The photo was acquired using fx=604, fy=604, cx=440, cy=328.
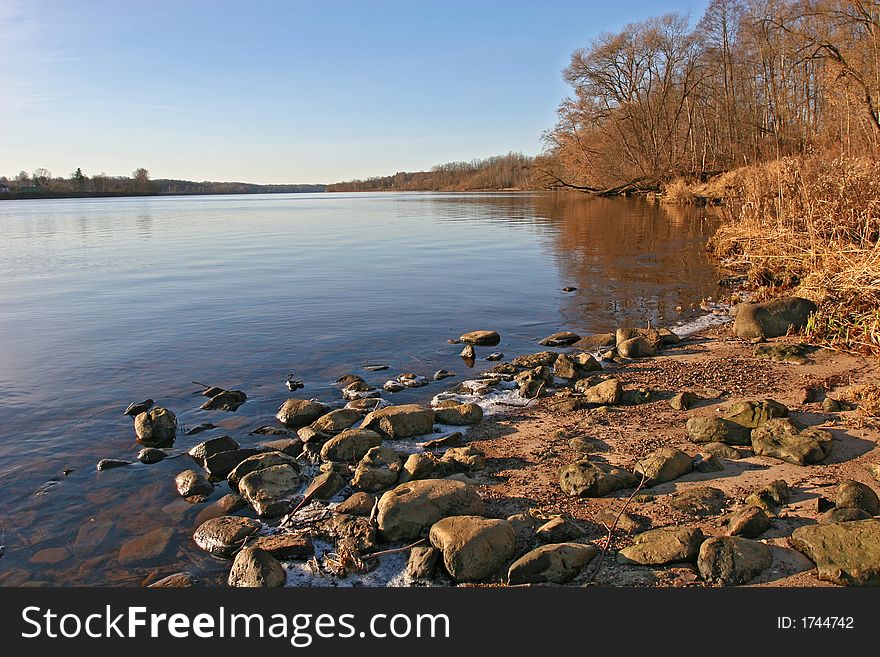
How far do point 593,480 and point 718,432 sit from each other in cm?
195

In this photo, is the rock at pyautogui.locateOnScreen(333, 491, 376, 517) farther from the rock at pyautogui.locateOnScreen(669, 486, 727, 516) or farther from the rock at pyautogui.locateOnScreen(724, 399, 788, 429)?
the rock at pyautogui.locateOnScreen(724, 399, 788, 429)

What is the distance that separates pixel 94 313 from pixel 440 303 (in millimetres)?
9208

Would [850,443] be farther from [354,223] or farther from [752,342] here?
[354,223]

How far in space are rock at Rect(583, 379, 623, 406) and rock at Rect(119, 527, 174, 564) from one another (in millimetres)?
5481

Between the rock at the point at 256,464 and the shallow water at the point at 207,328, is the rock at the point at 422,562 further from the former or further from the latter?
the rock at the point at 256,464

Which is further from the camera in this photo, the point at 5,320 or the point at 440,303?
the point at 440,303

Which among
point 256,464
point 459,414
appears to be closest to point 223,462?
point 256,464

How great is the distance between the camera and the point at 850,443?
253 inches

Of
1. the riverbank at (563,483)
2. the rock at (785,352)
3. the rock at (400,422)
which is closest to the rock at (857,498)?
the riverbank at (563,483)

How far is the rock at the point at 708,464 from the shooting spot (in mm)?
6148

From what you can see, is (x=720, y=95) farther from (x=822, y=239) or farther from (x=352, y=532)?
(x=352, y=532)

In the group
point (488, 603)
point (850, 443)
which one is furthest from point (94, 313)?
point (850, 443)

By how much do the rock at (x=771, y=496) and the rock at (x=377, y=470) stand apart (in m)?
3.45

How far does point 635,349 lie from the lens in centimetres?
1077
